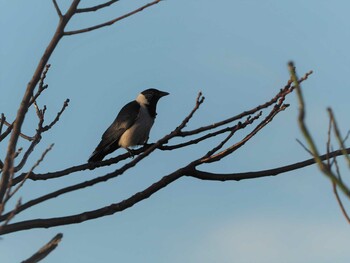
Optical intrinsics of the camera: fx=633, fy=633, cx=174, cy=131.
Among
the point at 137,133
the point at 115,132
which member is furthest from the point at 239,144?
the point at 115,132

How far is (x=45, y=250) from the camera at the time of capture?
10.9 ft

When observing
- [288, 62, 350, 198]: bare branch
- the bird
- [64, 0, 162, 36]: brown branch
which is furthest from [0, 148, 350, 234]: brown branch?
the bird

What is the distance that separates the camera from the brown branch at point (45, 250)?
325cm

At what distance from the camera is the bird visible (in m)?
10.4

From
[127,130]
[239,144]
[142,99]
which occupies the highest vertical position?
[142,99]

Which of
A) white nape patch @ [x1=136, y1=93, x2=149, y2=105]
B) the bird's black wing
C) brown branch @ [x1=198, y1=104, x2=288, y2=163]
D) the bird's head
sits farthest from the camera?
the bird's head

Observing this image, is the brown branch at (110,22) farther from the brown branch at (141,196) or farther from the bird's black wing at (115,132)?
the bird's black wing at (115,132)

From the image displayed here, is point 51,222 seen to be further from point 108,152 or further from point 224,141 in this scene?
point 108,152

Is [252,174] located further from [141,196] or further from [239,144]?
[141,196]

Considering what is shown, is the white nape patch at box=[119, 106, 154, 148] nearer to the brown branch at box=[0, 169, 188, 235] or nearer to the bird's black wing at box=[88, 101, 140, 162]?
the bird's black wing at box=[88, 101, 140, 162]

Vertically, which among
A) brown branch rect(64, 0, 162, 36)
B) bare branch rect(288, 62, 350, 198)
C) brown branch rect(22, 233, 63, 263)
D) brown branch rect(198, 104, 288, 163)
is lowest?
bare branch rect(288, 62, 350, 198)

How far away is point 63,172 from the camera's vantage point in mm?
5793

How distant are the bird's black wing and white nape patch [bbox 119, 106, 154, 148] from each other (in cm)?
8

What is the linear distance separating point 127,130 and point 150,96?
154cm
